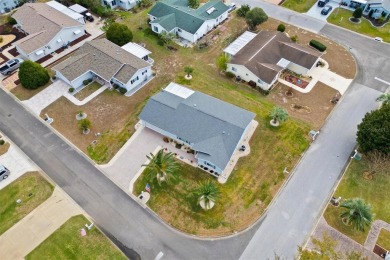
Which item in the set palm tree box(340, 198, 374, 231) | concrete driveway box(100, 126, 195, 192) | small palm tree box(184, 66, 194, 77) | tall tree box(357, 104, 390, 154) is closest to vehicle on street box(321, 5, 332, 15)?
tall tree box(357, 104, 390, 154)

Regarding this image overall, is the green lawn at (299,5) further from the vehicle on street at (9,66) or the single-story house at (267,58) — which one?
the vehicle on street at (9,66)

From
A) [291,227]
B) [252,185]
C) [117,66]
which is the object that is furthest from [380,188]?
[117,66]

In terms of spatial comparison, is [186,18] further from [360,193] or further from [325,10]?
[360,193]

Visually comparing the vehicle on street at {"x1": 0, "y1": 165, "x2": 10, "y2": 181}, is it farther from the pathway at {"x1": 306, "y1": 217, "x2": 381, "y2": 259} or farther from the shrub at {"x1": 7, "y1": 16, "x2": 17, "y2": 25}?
the pathway at {"x1": 306, "y1": 217, "x2": 381, "y2": 259}

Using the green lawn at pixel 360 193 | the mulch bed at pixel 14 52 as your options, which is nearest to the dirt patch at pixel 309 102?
the green lawn at pixel 360 193

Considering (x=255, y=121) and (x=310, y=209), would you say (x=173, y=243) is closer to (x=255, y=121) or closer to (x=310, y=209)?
(x=310, y=209)

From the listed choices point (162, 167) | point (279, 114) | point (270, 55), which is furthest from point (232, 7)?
point (162, 167)
